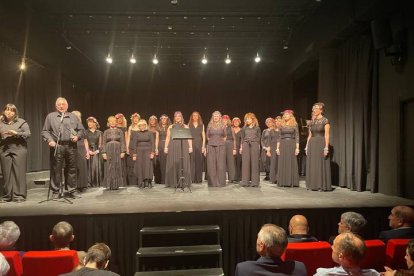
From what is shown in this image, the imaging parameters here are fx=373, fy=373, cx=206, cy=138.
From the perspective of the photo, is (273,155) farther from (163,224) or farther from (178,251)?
(178,251)

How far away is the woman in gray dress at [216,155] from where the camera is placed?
793 centimetres

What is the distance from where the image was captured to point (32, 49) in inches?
351

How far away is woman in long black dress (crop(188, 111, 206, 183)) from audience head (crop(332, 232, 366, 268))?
6.21 m

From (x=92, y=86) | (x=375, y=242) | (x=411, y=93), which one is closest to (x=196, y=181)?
(x=411, y=93)

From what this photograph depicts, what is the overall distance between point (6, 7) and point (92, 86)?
7460mm

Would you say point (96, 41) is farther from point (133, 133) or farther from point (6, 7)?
point (133, 133)

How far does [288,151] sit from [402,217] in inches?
161

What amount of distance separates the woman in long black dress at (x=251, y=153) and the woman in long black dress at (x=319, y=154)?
116 centimetres

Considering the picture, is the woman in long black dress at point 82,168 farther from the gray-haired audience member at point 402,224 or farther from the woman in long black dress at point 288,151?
the gray-haired audience member at point 402,224

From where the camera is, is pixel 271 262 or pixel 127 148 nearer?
pixel 271 262

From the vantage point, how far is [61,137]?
19.7 ft

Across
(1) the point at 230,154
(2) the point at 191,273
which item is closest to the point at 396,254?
(2) the point at 191,273

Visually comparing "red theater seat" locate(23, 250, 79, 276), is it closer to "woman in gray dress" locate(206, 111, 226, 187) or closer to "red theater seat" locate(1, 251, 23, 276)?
"red theater seat" locate(1, 251, 23, 276)

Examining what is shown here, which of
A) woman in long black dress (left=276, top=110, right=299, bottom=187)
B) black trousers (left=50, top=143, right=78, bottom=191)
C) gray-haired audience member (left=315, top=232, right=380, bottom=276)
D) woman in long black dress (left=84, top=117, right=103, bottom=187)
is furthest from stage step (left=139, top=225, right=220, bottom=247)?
woman in long black dress (left=84, top=117, right=103, bottom=187)
